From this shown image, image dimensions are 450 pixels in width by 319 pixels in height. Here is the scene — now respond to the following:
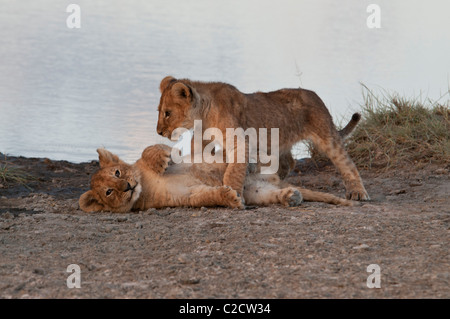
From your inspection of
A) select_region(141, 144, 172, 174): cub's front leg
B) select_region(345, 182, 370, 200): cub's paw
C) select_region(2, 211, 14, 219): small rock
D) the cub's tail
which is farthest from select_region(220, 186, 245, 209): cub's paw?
the cub's tail

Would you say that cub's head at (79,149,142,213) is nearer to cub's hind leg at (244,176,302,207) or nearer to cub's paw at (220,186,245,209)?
cub's paw at (220,186,245,209)

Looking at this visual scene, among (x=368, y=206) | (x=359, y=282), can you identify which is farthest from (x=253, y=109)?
(x=359, y=282)

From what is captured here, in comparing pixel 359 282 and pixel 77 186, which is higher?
pixel 77 186

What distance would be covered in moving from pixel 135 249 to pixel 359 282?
5.42ft

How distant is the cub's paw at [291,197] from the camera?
5996 millimetres

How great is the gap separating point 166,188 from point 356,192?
6.94 feet

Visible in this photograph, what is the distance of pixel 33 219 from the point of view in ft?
18.3

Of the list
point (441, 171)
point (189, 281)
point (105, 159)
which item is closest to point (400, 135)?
point (441, 171)

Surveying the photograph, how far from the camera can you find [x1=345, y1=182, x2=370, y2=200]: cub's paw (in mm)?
6754

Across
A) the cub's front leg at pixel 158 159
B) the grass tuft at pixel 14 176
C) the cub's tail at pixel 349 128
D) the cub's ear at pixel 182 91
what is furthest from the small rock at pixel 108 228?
the cub's tail at pixel 349 128

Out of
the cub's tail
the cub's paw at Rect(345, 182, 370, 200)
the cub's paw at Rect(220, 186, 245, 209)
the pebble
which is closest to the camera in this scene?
the cub's paw at Rect(220, 186, 245, 209)

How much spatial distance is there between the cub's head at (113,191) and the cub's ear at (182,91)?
34.7 inches

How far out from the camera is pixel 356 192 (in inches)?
268

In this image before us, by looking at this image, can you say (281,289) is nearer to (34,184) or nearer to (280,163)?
(280,163)
